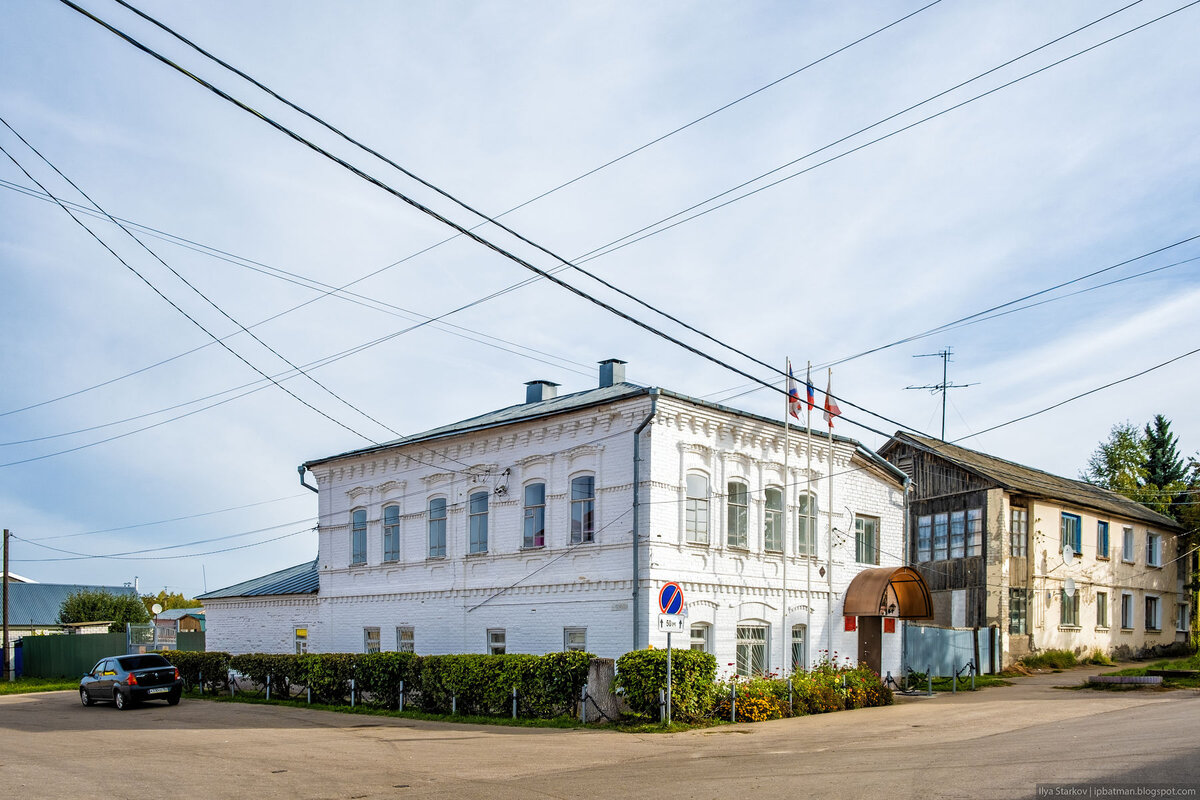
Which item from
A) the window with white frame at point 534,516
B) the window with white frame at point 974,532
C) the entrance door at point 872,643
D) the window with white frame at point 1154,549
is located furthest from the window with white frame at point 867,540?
the window with white frame at point 1154,549

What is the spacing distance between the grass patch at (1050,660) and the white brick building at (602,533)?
10424 mm

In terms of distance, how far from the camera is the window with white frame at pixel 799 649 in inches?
1065

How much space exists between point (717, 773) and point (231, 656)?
74.5 ft

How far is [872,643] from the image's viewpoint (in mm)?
29719

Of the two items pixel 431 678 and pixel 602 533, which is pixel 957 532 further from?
pixel 431 678

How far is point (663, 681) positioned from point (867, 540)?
11.3 meters

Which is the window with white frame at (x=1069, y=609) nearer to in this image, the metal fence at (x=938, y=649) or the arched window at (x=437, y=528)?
the metal fence at (x=938, y=649)

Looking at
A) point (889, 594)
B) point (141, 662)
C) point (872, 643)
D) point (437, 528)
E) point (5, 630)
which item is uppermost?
point (437, 528)

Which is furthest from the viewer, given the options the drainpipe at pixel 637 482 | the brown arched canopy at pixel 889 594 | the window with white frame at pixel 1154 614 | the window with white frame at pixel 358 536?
the window with white frame at pixel 1154 614

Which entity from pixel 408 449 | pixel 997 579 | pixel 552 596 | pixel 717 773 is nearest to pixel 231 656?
pixel 408 449

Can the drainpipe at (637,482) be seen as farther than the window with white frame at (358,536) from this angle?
No

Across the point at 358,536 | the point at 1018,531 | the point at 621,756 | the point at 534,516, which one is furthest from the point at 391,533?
the point at 1018,531

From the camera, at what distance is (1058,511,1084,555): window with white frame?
4100 cm

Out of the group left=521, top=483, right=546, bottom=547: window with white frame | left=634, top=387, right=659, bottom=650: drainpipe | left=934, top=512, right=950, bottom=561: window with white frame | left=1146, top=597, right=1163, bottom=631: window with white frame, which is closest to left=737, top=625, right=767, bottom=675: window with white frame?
left=634, top=387, right=659, bottom=650: drainpipe
